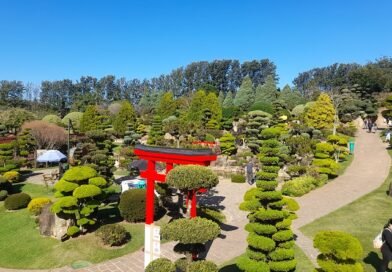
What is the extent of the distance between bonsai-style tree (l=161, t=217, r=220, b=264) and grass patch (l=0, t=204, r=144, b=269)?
221 inches

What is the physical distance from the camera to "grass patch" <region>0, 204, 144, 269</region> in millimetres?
12188

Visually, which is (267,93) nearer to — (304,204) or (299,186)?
(299,186)

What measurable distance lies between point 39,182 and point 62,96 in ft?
267

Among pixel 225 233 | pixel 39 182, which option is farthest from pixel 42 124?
pixel 225 233

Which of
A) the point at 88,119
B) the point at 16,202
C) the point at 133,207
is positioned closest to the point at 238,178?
the point at 133,207

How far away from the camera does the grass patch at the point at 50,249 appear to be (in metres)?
12.2

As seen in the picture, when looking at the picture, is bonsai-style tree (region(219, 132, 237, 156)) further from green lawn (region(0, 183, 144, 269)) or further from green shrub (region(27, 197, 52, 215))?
green shrub (region(27, 197, 52, 215))

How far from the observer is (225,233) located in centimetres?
1377

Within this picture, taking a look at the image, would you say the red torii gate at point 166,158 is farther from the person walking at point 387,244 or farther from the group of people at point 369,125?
the group of people at point 369,125

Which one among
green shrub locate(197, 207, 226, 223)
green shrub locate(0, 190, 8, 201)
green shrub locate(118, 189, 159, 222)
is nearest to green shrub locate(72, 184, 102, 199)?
green shrub locate(118, 189, 159, 222)

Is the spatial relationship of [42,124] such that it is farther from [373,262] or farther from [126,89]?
[126,89]

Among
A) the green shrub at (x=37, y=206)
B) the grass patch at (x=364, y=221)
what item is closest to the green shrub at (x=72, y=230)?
the green shrub at (x=37, y=206)

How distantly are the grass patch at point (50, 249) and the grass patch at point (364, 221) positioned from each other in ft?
24.4

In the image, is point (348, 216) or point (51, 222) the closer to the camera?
point (51, 222)
